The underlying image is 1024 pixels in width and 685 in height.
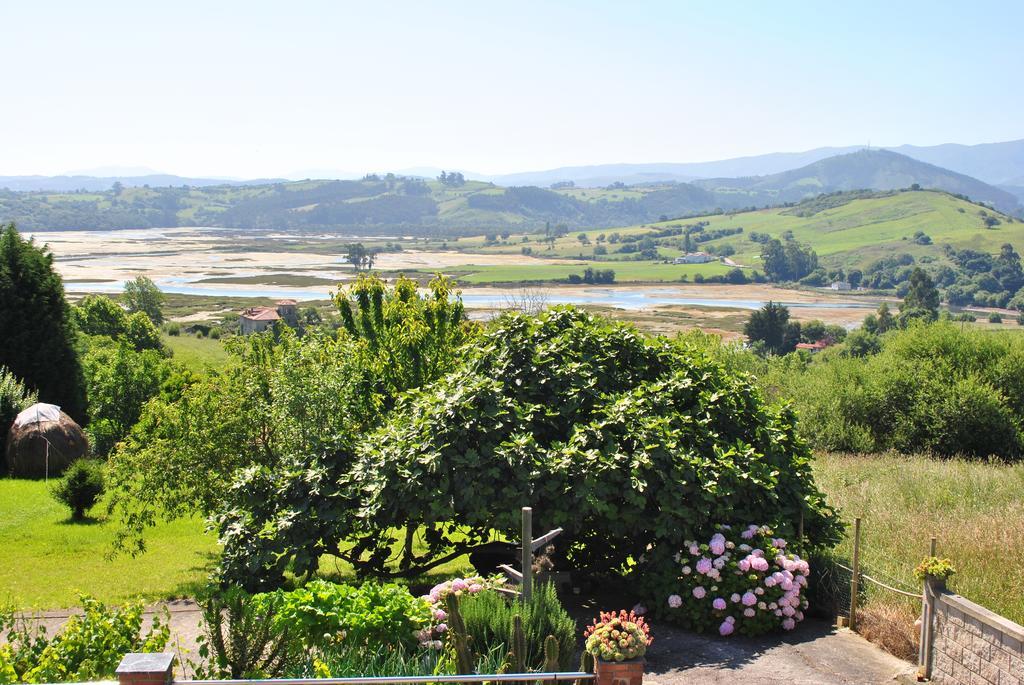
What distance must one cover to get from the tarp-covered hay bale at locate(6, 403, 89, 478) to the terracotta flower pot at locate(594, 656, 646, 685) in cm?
2468

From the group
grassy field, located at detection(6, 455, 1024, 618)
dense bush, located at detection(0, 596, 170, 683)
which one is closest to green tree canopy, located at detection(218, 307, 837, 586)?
grassy field, located at detection(6, 455, 1024, 618)

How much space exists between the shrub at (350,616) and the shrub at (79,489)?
46.6ft

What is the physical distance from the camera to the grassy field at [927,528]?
36.8ft

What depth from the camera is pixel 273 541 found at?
12727 mm

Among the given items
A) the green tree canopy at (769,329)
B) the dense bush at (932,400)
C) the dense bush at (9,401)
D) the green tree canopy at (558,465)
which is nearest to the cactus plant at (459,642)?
the green tree canopy at (558,465)

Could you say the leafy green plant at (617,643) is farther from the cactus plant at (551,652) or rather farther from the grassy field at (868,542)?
the grassy field at (868,542)

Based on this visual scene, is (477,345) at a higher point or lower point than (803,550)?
higher

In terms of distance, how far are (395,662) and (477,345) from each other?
6606 mm

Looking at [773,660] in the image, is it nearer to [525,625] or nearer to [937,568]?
[937,568]

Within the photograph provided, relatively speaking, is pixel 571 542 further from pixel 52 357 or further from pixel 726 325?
pixel 726 325

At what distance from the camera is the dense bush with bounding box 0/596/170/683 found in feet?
25.8

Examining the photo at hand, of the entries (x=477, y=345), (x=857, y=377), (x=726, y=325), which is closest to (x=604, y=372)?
(x=477, y=345)

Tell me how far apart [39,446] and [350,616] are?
22.7 meters

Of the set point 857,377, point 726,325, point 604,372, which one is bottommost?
point 726,325
